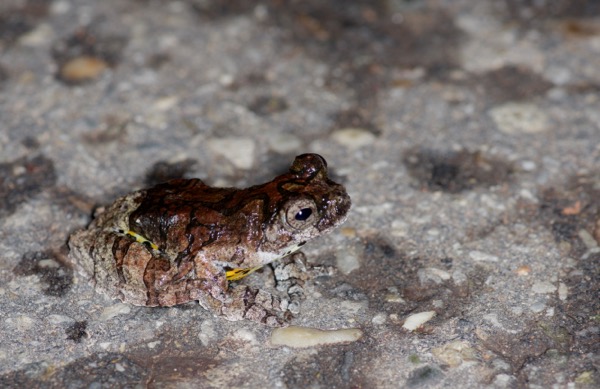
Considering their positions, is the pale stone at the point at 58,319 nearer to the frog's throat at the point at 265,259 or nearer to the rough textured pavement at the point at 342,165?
the rough textured pavement at the point at 342,165

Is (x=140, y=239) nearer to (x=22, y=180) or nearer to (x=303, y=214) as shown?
(x=303, y=214)

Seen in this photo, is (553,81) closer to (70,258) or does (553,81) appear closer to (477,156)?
(477,156)

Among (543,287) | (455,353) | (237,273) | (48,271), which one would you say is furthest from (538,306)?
(48,271)

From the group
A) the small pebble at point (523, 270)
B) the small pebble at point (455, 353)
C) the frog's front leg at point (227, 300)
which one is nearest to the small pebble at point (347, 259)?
the frog's front leg at point (227, 300)

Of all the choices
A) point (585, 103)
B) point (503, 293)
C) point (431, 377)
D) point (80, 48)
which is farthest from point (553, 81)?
point (80, 48)

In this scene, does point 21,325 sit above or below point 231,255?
below

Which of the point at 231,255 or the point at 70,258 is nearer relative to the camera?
the point at 231,255
